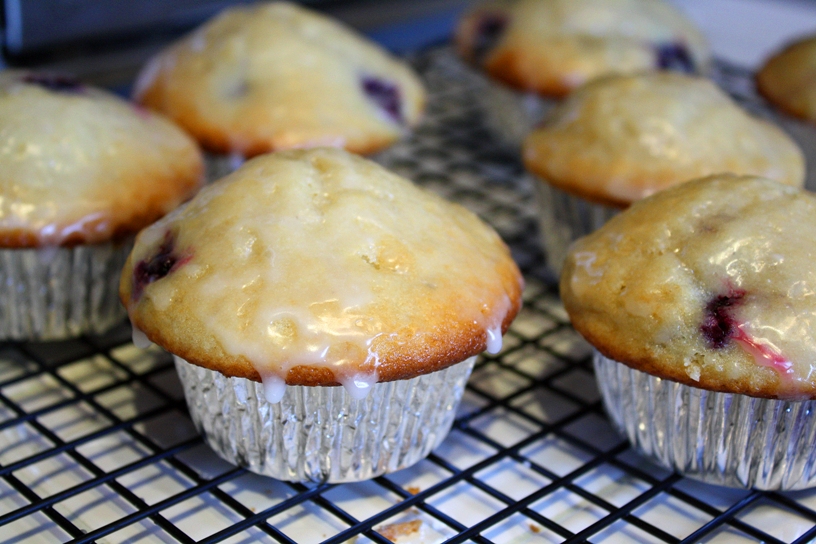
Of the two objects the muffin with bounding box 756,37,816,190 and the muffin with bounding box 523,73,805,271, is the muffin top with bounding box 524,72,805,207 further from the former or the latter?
the muffin with bounding box 756,37,816,190

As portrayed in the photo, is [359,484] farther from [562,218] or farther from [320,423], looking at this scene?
[562,218]

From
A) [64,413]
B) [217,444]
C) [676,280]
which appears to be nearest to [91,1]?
→ [64,413]

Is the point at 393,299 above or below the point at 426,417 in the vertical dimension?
above

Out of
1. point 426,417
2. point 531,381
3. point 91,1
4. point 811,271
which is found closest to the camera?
point 811,271

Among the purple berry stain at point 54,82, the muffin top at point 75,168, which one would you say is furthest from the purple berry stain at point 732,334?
the purple berry stain at point 54,82

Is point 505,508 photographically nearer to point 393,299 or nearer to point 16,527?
point 393,299

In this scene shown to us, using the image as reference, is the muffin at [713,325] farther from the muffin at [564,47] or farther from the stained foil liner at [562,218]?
the muffin at [564,47]
